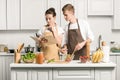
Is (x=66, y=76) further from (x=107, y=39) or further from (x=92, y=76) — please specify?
(x=107, y=39)

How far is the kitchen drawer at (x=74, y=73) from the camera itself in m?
2.94

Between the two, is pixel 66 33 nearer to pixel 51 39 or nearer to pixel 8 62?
pixel 51 39

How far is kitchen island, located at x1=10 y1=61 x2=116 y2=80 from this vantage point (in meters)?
2.94

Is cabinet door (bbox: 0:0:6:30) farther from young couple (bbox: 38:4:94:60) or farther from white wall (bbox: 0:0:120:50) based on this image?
young couple (bbox: 38:4:94:60)

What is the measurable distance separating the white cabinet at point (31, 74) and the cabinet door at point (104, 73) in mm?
510

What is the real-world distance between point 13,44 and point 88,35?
2285 mm

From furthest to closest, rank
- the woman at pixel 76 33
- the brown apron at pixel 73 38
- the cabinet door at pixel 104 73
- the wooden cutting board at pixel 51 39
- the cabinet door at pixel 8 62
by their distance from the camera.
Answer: the cabinet door at pixel 8 62 → the brown apron at pixel 73 38 → the woman at pixel 76 33 → the wooden cutting board at pixel 51 39 → the cabinet door at pixel 104 73

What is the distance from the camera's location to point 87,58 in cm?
311

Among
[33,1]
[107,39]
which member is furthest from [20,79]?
[107,39]

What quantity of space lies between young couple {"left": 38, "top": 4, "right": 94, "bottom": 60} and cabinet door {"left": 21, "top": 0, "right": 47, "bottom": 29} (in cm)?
141

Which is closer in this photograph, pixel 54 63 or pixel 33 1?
pixel 54 63

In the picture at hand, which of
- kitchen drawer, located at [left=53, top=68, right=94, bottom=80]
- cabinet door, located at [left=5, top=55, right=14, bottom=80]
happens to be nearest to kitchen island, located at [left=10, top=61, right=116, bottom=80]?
kitchen drawer, located at [left=53, top=68, right=94, bottom=80]

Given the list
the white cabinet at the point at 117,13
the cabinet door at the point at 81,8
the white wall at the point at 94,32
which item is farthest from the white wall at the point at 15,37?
the white cabinet at the point at 117,13

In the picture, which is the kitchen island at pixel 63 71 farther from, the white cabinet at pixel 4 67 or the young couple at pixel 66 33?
the white cabinet at pixel 4 67
